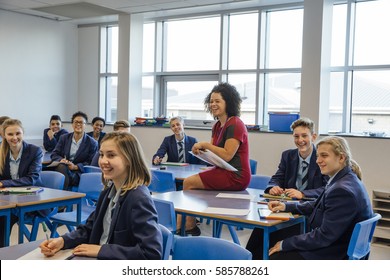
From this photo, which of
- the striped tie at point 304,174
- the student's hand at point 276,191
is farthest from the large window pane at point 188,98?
the student's hand at point 276,191

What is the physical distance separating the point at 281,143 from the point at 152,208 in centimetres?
425

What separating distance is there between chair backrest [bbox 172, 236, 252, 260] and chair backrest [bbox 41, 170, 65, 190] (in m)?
2.10

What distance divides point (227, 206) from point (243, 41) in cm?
450

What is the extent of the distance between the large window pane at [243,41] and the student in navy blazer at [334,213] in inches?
173

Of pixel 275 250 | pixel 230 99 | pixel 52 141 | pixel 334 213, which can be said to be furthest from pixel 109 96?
pixel 334 213

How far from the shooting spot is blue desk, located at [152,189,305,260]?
2469mm

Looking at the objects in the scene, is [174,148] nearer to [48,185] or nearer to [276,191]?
[48,185]

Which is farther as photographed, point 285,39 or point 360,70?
point 285,39

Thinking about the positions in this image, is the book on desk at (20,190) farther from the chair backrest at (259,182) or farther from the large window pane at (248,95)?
the large window pane at (248,95)

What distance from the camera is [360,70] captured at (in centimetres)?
578

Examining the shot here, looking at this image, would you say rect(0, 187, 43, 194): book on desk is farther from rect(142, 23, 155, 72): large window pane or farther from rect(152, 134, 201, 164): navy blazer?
rect(142, 23, 155, 72): large window pane

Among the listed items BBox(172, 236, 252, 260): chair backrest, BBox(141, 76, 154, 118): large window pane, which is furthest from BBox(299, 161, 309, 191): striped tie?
BBox(141, 76, 154, 118): large window pane

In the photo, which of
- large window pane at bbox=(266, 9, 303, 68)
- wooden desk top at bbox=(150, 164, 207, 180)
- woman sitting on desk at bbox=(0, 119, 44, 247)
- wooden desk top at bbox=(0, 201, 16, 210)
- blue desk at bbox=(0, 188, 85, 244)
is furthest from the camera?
large window pane at bbox=(266, 9, 303, 68)
